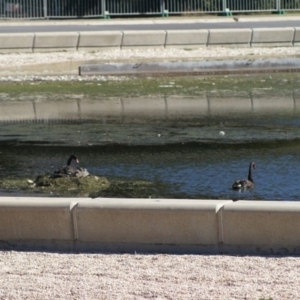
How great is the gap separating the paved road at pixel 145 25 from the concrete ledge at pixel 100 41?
5730mm

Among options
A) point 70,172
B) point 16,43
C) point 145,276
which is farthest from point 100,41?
point 145,276

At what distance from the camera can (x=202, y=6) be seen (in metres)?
42.3

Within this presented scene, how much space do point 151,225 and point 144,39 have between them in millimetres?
21025

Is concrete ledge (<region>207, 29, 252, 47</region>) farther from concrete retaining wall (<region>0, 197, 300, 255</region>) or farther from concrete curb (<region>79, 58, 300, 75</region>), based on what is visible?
concrete retaining wall (<region>0, 197, 300, 255</region>)

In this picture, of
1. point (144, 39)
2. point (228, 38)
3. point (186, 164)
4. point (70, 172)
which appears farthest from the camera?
point (228, 38)

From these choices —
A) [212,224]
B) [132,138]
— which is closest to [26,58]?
[132,138]

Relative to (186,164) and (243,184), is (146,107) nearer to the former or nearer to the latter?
(186,164)

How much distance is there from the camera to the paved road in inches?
1427

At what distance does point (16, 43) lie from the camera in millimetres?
29078

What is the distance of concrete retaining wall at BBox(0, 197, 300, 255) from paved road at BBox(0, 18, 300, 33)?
86.5ft

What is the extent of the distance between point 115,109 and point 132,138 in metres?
4.18

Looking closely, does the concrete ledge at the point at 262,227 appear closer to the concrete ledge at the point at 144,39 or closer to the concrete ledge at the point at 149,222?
the concrete ledge at the point at 149,222

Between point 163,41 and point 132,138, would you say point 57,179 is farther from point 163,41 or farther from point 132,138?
point 163,41

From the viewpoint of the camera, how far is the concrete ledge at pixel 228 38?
3038cm
